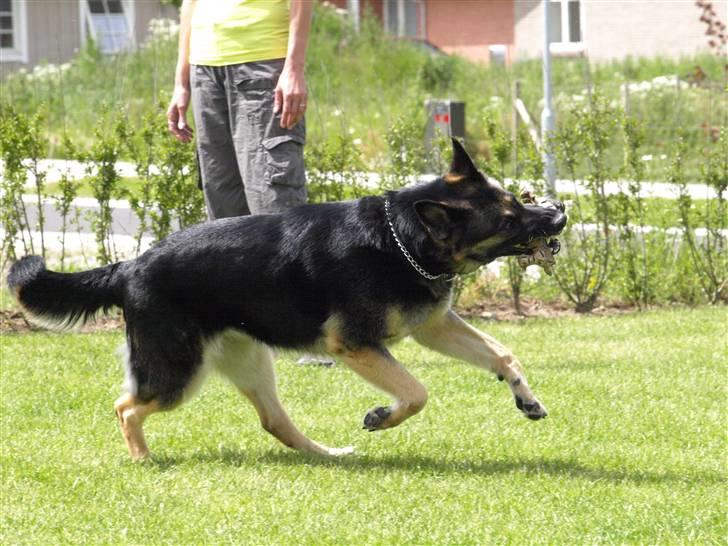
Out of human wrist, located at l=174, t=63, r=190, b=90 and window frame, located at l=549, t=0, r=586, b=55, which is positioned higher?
window frame, located at l=549, t=0, r=586, b=55

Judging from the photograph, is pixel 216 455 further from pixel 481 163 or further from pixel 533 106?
pixel 533 106

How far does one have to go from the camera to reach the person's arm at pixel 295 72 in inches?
249

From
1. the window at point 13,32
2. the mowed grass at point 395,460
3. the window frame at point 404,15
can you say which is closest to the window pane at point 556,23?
the window frame at point 404,15

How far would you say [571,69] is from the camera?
79.9 ft

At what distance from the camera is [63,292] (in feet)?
17.9

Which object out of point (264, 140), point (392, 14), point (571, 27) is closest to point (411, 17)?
point (392, 14)

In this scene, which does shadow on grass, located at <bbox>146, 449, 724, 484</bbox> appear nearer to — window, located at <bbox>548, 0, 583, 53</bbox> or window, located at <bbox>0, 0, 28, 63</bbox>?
window, located at <bbox>0, 0, 28, 63</bbox>

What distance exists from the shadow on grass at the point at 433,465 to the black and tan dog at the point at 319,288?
0.74ft

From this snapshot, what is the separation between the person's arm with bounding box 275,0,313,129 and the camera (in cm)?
632

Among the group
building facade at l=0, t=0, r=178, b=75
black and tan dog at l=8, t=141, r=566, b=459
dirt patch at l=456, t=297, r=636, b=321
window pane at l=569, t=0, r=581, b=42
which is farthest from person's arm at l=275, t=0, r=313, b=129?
window pane at l=569, t=0, r=581, b=42

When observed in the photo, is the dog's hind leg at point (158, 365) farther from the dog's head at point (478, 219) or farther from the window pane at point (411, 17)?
the window pane at point (411, 17)

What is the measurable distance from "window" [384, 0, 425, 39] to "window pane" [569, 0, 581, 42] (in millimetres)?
5584

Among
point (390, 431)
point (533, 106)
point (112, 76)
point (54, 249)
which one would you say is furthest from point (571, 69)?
point (390, 431)

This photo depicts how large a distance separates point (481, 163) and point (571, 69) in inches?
636
